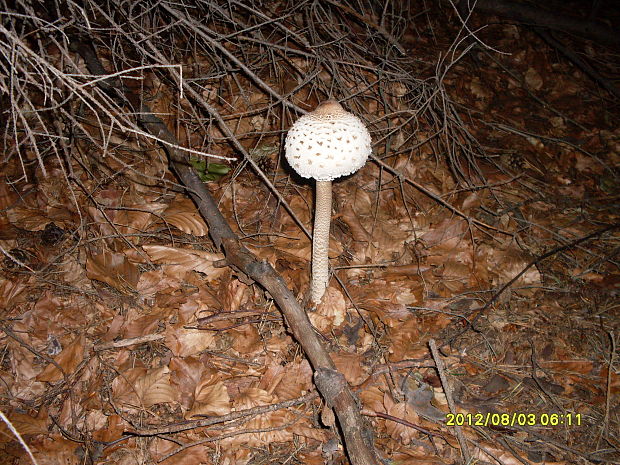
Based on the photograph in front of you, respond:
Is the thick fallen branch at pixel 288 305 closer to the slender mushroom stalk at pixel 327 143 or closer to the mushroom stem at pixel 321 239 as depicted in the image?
the mushroom stem at pixel 321 239

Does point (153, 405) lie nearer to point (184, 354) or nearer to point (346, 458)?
point (184, 354)

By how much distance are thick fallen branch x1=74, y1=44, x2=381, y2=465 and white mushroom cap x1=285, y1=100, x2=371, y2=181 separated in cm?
73

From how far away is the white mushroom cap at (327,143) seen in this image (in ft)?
7.04

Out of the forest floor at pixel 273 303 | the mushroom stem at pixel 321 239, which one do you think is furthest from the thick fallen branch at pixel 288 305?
the mushroom stem at pixel 321 239

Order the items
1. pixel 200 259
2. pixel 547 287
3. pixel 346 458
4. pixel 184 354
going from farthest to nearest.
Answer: pixel 547 287, pixel 200 259, pixel 184 354, pixel 346 458

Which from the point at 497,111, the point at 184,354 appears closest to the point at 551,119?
the point at 497,111

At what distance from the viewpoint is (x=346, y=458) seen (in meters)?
2.23

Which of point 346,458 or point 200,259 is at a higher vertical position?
point 200,259

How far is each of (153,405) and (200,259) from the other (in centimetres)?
109
